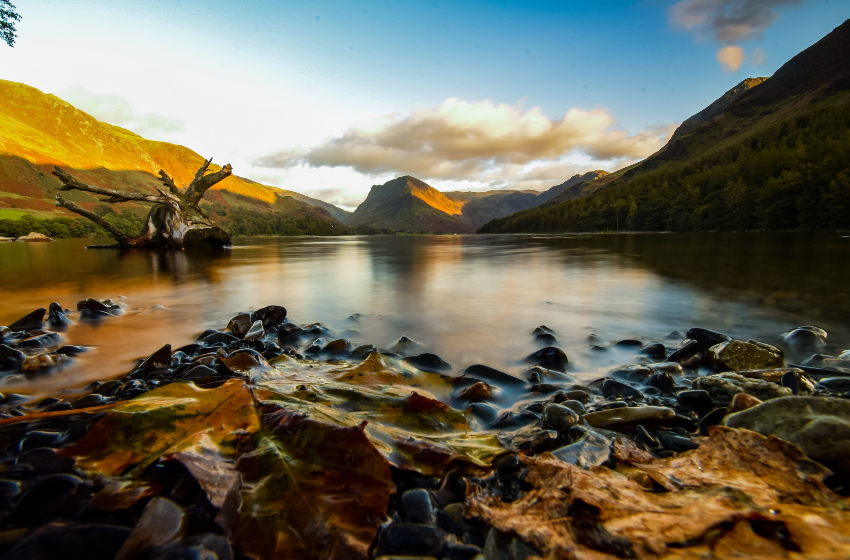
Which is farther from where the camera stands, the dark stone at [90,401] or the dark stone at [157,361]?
the dark stone at [157,361]

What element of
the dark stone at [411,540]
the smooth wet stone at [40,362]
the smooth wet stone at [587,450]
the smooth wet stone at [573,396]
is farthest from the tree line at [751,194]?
the smooth wet stone at [40,362]

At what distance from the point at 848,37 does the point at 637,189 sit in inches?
6970

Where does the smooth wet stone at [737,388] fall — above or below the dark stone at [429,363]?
above

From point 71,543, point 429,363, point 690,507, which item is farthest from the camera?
point 429,363

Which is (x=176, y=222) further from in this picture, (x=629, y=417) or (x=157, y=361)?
(x=629, y=417)

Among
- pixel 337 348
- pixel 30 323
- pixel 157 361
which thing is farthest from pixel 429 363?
pixel 30 323

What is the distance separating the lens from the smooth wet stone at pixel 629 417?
295 centimetres

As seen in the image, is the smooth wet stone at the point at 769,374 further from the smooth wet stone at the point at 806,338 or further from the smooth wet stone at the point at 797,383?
the smooth wet stone at the point at 806,338

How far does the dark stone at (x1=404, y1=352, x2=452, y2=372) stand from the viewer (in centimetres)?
468

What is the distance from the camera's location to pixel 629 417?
2.98 metres

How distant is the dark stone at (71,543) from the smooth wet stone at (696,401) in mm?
4273

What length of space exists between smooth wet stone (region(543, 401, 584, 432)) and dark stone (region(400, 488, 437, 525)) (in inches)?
55.6

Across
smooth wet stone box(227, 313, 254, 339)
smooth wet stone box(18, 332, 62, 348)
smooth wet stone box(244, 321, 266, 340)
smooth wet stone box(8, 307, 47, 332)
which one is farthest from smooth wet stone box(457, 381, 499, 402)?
smooth wet stone box(8, 307, 47, 332)

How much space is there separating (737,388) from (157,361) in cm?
645
